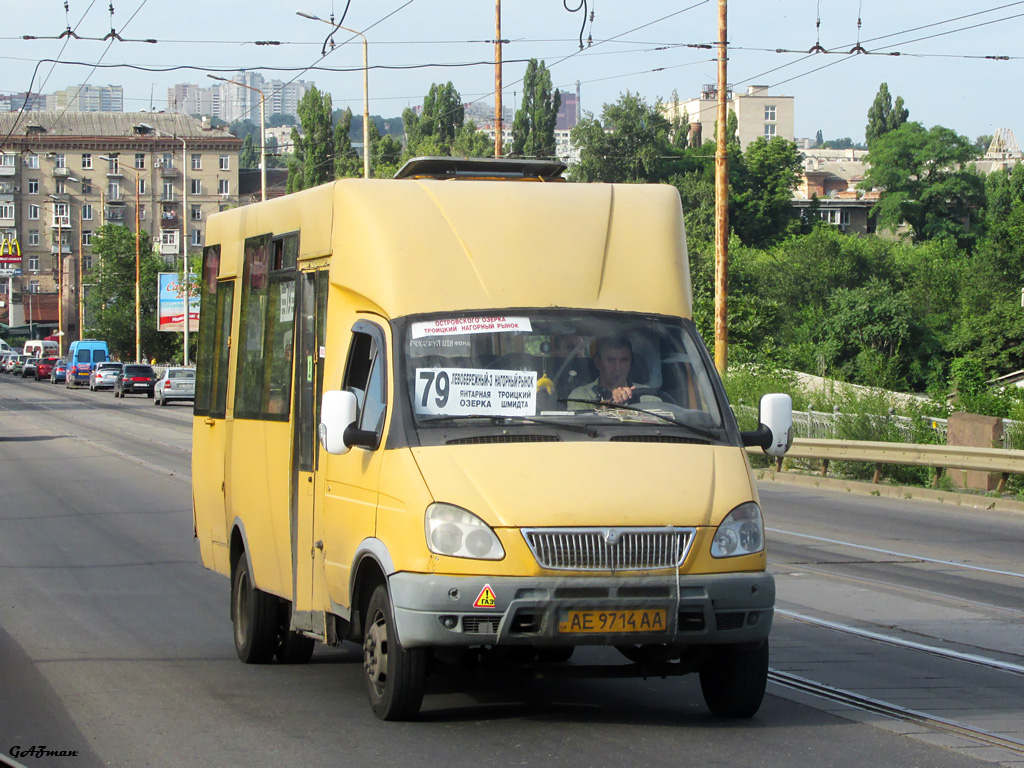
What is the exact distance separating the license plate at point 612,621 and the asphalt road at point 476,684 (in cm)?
50

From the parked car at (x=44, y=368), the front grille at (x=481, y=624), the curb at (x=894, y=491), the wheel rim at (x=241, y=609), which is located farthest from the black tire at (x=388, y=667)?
the parked car at (x=44, y=368)

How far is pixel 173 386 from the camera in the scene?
5203cm

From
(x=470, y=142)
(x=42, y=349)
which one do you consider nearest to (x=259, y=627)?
(x=42, y=349)

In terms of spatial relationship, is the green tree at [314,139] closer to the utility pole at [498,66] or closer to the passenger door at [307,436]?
the utility pole at [498,66]

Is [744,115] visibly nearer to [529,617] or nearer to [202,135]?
[202,135]

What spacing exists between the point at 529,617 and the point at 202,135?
136m

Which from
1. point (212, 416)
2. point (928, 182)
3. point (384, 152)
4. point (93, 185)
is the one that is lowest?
point (212, 416)

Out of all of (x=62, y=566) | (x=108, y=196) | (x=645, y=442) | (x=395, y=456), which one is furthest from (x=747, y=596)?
(x=108, y=196)

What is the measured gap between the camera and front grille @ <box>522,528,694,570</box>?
5.62 m

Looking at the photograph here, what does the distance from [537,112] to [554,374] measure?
106 m

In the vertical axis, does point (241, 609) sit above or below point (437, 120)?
below

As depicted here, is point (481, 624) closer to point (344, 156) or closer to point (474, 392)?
point (474, 392)

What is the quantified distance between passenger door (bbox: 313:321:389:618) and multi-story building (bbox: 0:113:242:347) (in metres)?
129

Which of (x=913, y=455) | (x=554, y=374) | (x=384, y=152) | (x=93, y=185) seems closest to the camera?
(x=554, y=374)
